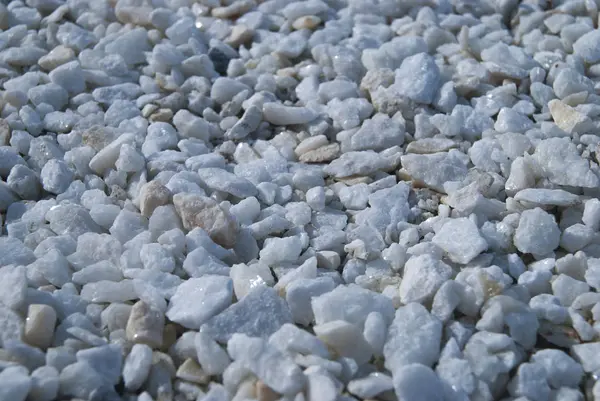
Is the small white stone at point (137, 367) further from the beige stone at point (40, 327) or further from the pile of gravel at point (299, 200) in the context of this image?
the beige stone at point (40, 327)

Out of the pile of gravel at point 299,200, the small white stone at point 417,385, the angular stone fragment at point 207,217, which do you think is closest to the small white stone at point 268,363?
the pile of gravel at point 299,200

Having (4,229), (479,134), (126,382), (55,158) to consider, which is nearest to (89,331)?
(126,382)

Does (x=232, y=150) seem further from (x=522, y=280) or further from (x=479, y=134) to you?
(x=522, y=280)

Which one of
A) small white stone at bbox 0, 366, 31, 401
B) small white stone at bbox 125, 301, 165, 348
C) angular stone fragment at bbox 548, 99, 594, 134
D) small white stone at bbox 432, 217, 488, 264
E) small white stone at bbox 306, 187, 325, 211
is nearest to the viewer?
small white stone at bbox 0, 366, 31, 401

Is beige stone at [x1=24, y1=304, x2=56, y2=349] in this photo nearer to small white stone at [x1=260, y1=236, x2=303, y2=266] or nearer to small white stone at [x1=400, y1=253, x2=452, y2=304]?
small white stone at [x1=260, y1=236, x2=303, y2=266]

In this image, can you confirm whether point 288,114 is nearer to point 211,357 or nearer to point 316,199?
point 316,199

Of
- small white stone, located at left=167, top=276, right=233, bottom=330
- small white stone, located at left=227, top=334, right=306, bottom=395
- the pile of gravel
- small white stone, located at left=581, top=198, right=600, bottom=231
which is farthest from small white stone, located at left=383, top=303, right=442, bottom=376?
small white stone, located at left=581, top=198, right=600, bottom=231

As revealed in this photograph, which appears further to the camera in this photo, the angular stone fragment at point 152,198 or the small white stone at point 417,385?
the angular stone fragment at point 152,198

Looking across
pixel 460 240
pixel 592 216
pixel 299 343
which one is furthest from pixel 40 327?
pixel 592 216
